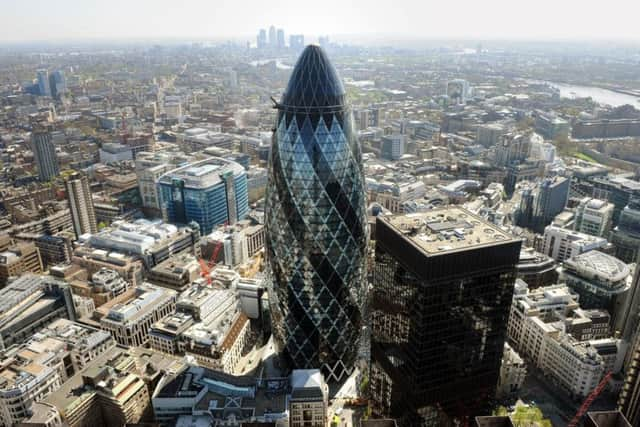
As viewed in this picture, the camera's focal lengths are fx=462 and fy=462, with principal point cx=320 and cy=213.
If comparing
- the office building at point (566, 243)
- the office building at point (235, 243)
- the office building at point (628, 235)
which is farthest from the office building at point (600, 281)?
the office building at point (235, 243)

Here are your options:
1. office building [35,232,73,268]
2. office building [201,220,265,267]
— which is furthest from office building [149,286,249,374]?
office building [35,232,73,268]

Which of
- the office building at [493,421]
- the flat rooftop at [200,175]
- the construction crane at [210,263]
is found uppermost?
the office building at [493,421]

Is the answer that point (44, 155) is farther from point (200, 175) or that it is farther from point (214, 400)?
point (214, 400)

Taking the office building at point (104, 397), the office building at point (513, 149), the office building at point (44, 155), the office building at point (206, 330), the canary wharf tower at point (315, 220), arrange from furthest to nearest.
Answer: the office building at point (513, 149), the office building at point (44, 155), the office building at point (206, 330), the canary wharf tower at point (315, 220), the office building at point (104, 397)

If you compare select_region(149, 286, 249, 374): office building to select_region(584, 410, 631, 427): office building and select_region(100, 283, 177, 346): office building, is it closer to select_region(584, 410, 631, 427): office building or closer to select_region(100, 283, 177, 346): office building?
select_region(100, 283, 177, 346): office building

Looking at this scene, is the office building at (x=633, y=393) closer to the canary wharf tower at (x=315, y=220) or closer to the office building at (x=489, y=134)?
the canary wharf tower at (x=315, y=220)

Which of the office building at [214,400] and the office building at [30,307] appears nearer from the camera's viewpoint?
the office building at [214,400]
